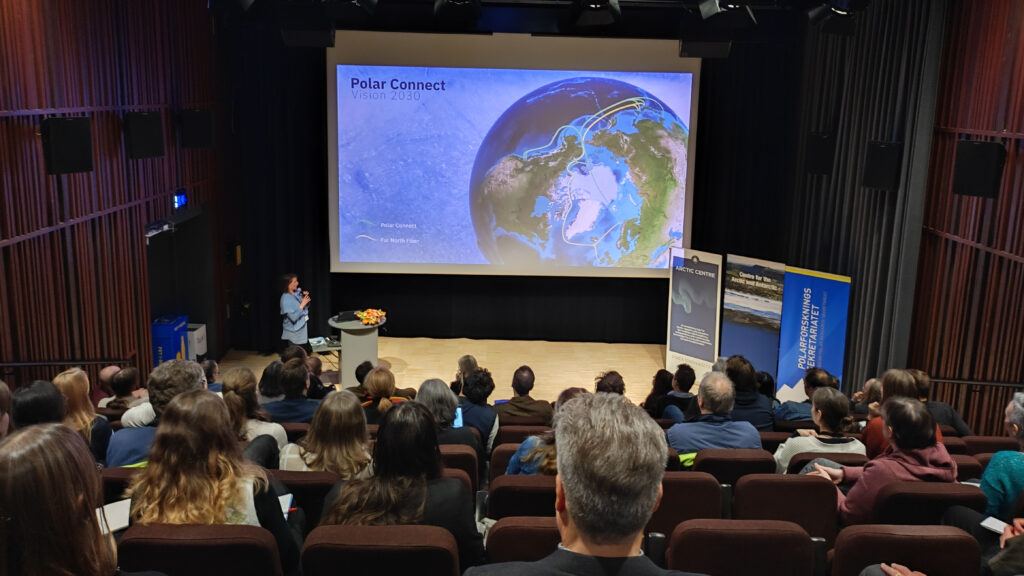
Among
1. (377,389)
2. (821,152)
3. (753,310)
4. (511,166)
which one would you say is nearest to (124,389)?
(377,389)

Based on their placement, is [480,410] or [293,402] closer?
[293,402]

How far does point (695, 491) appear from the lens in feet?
11.6

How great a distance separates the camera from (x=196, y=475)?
259cm

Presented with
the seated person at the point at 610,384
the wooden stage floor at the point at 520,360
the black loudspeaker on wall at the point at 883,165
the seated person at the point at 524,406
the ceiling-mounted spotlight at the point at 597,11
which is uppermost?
the ceiling-mounted spotlight at the point at 597,11

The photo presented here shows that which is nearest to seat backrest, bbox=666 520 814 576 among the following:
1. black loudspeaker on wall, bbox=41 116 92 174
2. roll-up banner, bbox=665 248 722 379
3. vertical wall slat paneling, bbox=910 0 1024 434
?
vertical wall slat paneling, bbox=910 0 1024 434

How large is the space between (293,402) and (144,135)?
3.44 m

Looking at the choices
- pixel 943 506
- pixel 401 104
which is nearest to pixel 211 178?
pixel 401 104

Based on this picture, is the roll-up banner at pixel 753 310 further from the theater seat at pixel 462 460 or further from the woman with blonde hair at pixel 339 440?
the woman with blonde hair at pixel 339 440

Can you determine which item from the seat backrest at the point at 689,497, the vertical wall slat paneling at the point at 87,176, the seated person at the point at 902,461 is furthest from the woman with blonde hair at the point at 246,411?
the seated person at the point at 902,461

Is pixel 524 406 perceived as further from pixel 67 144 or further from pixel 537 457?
pixel 67 144

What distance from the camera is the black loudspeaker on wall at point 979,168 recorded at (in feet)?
19.8

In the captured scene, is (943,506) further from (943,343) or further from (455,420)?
(943,343)

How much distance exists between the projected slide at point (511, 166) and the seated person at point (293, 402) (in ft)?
16.6

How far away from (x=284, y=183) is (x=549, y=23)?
339 centimetres
